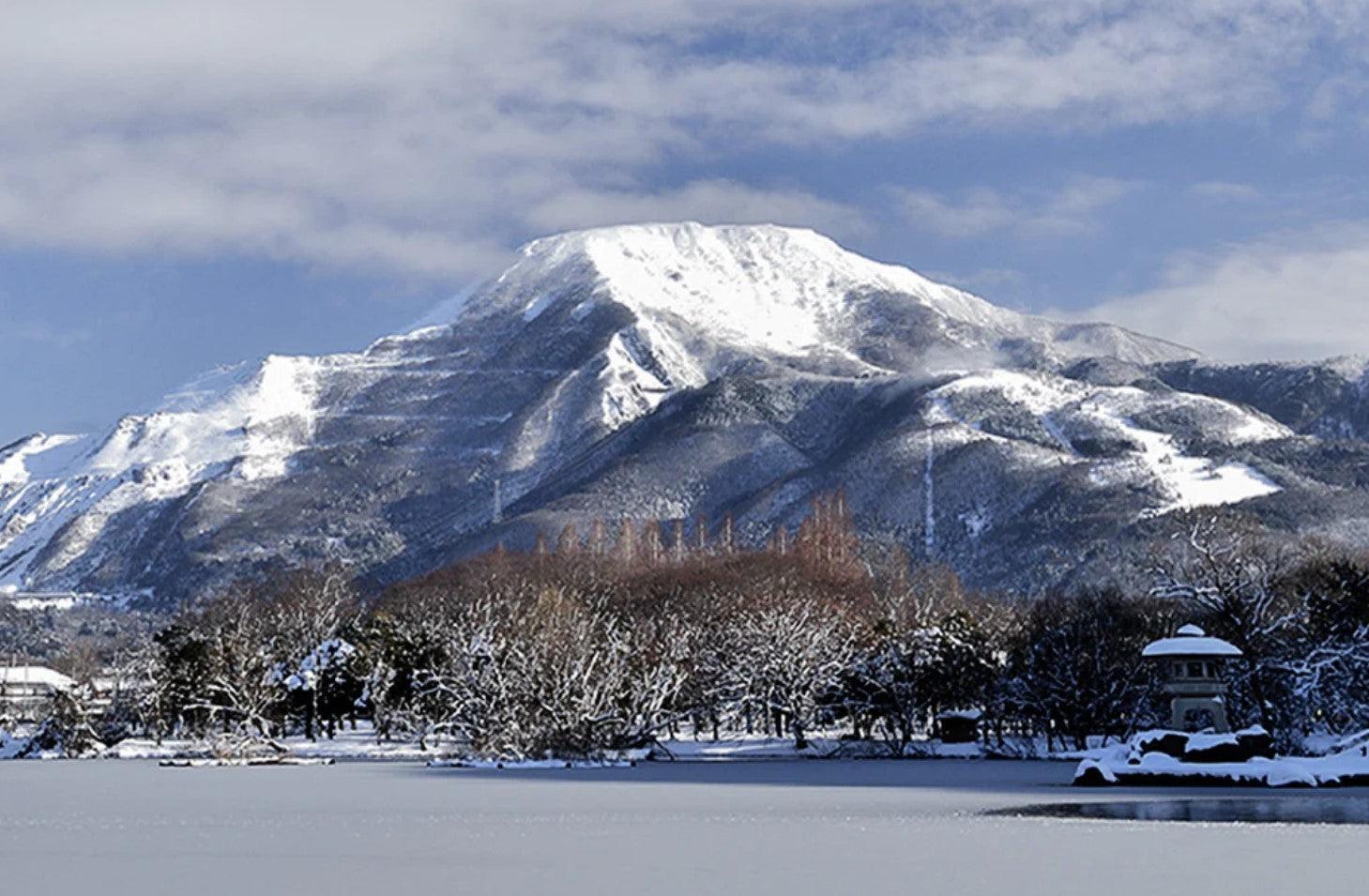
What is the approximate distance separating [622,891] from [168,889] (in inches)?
264

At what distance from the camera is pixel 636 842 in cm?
3406

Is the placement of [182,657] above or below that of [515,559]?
below

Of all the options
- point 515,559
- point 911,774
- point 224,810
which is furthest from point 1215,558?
point 515,559

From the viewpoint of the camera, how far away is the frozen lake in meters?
27.0

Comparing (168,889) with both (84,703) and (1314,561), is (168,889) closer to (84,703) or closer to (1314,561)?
(1314,561)

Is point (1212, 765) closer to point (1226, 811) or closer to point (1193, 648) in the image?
point (1193, 648)

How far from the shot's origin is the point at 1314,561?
83.7 m

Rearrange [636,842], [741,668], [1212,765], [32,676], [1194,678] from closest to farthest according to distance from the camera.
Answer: [636,842] → [1212,765] → [1194,678] → [741,668] → [32,676]

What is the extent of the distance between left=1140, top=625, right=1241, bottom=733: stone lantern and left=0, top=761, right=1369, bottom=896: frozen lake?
8.84 metres

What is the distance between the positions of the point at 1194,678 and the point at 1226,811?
825 inches

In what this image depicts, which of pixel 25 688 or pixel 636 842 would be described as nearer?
pixel 636 842

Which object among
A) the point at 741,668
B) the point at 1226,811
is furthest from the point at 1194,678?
the point at 741,668

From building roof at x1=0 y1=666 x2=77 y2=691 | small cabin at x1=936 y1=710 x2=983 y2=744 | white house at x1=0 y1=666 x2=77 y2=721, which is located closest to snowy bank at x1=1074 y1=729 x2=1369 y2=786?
small cabin at x1=936 y1=710 x2=983 y2=744

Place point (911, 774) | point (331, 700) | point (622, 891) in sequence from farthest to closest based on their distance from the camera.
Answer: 1. point (331, 700)
2. point (911, 774)
3. point (622, 891)
